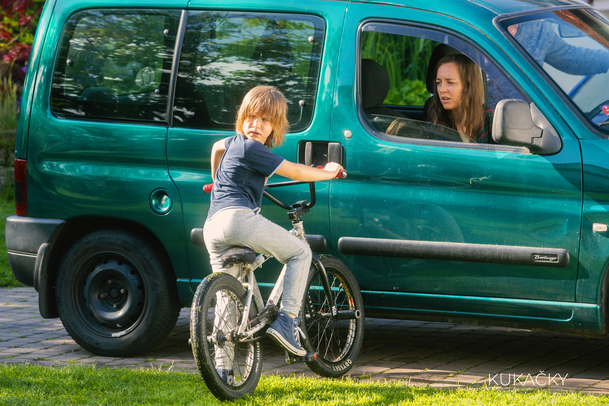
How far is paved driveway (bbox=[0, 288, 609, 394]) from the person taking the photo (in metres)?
4.75

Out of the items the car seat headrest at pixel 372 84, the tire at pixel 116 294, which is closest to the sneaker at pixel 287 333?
the tire at pixel 116 294

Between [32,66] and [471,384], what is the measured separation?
10.8 feet

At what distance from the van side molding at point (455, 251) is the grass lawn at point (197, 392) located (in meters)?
0.67

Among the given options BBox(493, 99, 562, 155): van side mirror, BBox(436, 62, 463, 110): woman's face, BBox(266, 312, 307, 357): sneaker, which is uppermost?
BBox(436, 62, 463, 110): woman's face

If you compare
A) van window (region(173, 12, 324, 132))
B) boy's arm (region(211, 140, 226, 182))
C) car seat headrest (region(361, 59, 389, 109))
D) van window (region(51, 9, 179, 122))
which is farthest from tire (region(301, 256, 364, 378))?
van window (region(51, 9, 179, 122))

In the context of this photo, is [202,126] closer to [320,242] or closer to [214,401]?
Result: [320,242]

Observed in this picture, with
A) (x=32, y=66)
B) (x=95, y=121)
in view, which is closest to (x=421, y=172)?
(x=95, y=121)

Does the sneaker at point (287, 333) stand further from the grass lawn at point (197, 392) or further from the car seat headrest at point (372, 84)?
the car seat headrest at point (372, 84)

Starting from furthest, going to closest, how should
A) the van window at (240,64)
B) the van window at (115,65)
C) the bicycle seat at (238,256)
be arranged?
the van window at (115,65)
the van window at (240,64)
the bicycle seat at (238,256)

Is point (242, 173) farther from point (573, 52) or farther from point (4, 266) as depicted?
point (4, 266)

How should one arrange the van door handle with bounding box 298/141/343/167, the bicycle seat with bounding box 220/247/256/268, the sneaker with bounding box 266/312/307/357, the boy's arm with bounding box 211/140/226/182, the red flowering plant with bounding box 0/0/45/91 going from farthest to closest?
1. the red flowering plant with bounding box 0/0/45/91
2. the van door handle with bounding box 298/141/343/167
3. the boy's arm with bounding box 211/140/226/182
4. the sneaker with bounding box 266/312/307/357
5. the bicycle seat with bounding box 220/247/256/268

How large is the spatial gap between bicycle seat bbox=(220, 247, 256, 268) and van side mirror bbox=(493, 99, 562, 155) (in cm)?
138

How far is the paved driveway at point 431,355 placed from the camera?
4.75m

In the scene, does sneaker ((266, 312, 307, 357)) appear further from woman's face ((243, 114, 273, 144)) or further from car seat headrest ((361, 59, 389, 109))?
car seat headrest ((361, 59, 389, 109))
